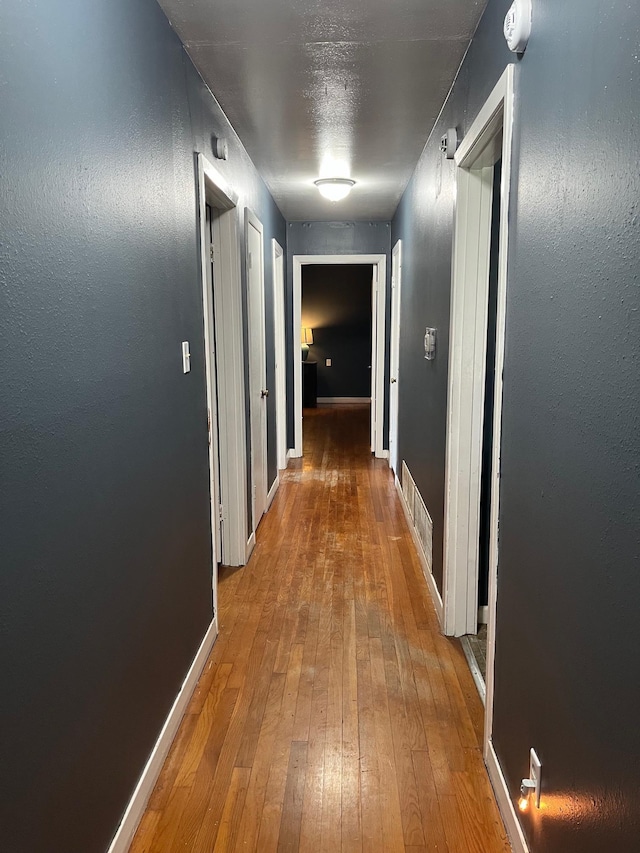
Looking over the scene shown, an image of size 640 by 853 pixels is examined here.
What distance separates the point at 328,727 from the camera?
7.01ft

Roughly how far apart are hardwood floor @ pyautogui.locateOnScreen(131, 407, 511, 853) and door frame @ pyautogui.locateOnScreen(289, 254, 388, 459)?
272 centimetres

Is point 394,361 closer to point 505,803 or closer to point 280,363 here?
point 280,363

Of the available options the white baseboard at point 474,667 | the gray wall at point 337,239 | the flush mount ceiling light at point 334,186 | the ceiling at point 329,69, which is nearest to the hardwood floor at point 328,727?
the white baseboard at point 474,667

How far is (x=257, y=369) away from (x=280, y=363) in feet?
5.44

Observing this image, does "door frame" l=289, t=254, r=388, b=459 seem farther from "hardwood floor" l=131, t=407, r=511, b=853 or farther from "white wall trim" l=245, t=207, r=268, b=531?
"hardwood floor" l=131, t=407, r=511, b=853

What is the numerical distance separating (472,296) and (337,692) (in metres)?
1.68

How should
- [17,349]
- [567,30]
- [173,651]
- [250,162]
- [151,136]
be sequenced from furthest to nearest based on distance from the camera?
[250,162] → [173,651] → [151,136] → [567,30] → [17,349]

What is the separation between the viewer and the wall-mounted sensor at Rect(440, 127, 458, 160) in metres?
2.47

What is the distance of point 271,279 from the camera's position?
483 cm

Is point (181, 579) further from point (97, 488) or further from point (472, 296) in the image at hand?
point (472, 296)

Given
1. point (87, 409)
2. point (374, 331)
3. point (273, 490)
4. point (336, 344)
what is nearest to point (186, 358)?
point (87, 409)

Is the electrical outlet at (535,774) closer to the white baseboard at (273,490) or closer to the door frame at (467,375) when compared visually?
the door frame at (467,375)

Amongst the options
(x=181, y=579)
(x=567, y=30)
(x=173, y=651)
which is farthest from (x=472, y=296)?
(x=173, y=651)

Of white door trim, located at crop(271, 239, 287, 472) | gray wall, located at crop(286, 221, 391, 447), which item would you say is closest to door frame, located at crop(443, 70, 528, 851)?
white door trim, located at crop(271, 239, 287, 472)
